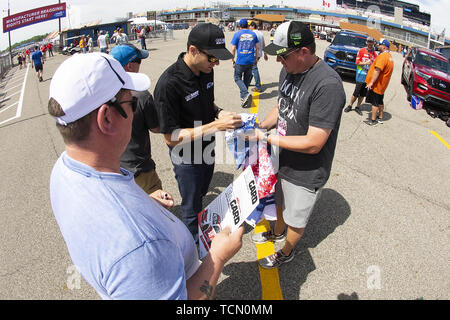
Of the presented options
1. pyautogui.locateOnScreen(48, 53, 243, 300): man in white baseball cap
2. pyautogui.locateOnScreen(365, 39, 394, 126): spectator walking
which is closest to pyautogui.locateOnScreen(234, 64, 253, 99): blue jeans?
pyautogui.locateOnScreen(365, 39, 394, 126): spectator walking

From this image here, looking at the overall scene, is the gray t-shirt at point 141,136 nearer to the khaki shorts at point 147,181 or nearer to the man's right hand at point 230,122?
the khaki shorts at point 147,181

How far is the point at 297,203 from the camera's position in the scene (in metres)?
2.52

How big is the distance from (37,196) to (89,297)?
2.55 m

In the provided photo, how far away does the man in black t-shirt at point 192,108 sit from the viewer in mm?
2355

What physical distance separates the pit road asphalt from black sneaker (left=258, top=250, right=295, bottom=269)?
8 centimetres

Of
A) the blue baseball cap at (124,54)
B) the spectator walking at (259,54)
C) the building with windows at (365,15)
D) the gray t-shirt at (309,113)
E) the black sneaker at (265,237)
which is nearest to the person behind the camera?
the gray t-shirt at (309,113)

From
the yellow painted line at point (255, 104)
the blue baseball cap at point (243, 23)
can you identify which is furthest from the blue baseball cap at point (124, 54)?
the blue baseball cap at point (243, 23)

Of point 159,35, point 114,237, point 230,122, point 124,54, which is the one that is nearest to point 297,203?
point 230,122

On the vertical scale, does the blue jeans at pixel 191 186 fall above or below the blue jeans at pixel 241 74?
below

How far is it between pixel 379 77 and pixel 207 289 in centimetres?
669

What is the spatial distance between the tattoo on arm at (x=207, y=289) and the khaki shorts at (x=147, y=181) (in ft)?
6.01

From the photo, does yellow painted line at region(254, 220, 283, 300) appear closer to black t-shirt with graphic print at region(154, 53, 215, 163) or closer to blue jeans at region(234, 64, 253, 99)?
black t-shirt with graphic print at region(154, 53, 215, 163)

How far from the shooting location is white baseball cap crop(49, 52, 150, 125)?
1.04 meters
